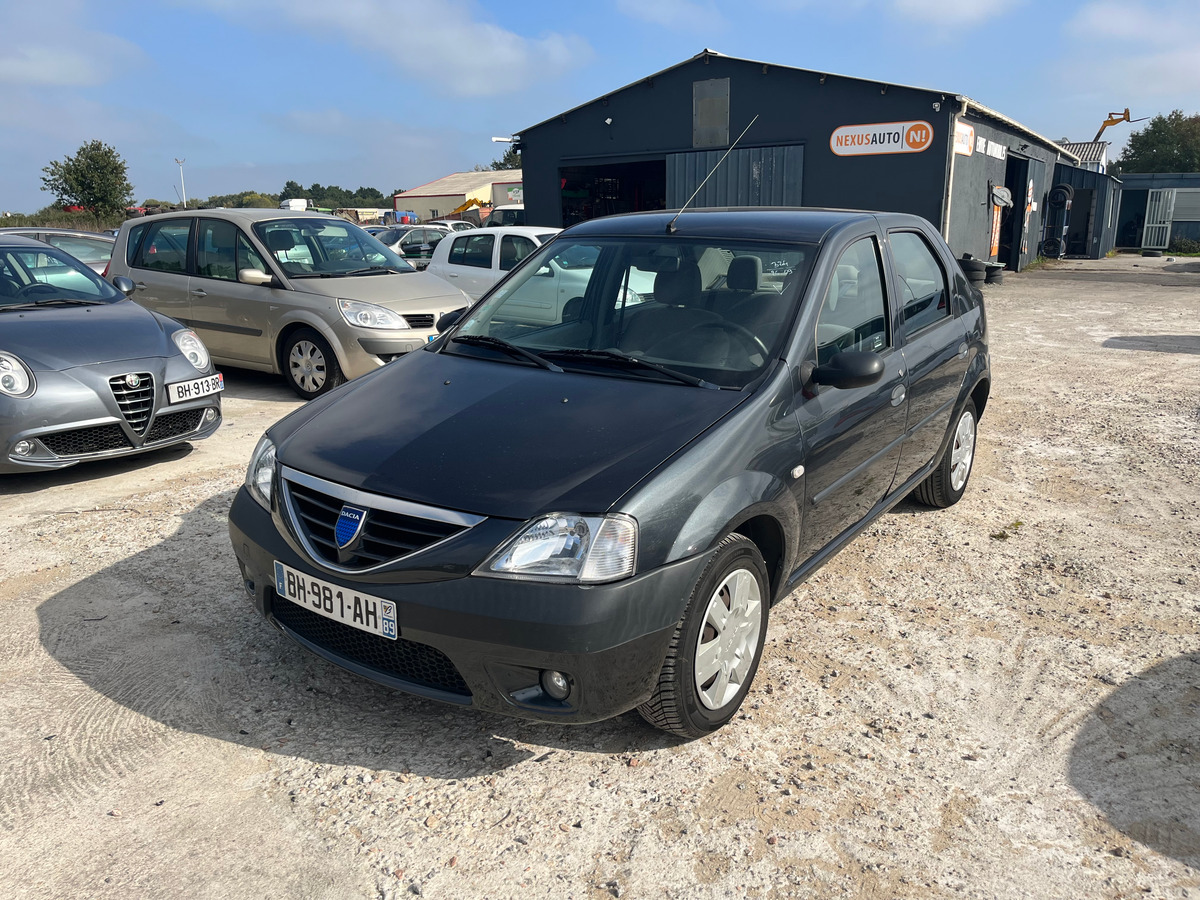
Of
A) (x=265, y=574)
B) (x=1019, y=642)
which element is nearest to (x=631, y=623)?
(x=265, y=574)

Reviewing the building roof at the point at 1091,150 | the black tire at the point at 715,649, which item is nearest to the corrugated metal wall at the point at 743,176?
the black tire at the point at 715,649

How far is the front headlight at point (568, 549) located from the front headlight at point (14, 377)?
13.5ft

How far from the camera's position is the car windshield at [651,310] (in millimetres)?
3291

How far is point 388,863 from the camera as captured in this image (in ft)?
7.83

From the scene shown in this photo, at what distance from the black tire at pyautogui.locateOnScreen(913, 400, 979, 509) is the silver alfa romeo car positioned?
471cm

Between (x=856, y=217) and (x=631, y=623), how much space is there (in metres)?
2.44

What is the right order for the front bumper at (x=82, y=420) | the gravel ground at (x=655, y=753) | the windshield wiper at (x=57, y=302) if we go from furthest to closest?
the windshield wiper at (x=57, y=302)
the front bumper at (x=82, y=420)
the gravel ground at (x=655, y=753)

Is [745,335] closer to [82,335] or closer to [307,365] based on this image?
[82,335]

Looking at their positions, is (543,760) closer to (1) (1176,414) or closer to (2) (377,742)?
(2) (377,742)

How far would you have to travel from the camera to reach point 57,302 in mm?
6164

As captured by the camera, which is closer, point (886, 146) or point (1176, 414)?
point (1176, 414)

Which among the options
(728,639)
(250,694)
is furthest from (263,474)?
(728,639)

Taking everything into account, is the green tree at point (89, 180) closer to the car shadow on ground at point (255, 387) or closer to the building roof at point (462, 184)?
the building roof at point (462, 184)

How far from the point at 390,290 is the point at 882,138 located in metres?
13.7
